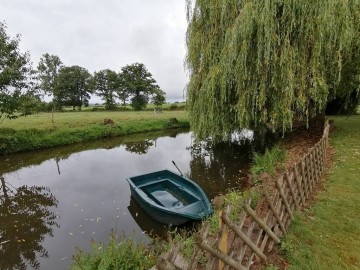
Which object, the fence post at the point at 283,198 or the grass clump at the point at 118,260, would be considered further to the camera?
the fence post at the point at 283,198

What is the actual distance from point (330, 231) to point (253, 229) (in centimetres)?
168

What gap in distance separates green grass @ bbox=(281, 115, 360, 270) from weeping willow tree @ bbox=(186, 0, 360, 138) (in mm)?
3873

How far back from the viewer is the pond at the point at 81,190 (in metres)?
7.12

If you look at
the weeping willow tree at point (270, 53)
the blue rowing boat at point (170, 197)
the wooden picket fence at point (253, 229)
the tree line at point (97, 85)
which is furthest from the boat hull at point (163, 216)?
the tree line at point (97, 85)

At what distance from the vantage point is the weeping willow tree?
9688 millimetres

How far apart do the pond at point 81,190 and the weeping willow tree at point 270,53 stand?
10.9 feet

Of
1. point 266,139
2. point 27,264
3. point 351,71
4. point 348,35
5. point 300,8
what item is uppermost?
point 300,8

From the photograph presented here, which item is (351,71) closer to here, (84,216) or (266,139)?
(266,139)

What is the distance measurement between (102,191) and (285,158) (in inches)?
302

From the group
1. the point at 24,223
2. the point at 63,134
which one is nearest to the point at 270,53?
the point at 24,223

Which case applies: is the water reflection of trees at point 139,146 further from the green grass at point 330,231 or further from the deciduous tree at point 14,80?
the green grass at point 330,231

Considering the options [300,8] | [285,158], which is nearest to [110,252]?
[285,158]

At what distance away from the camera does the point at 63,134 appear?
21.2m

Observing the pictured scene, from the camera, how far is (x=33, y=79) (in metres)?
18.0
